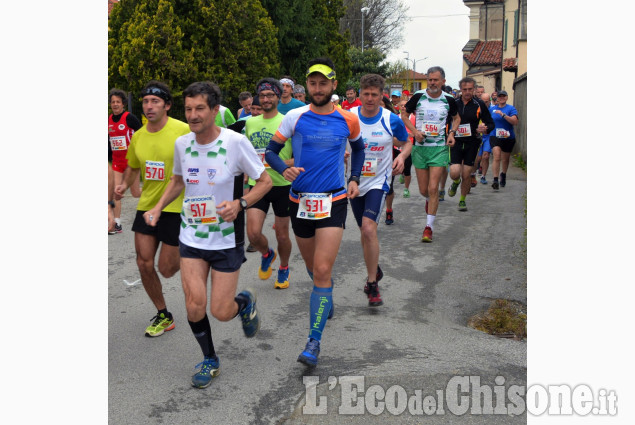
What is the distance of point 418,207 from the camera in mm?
12523

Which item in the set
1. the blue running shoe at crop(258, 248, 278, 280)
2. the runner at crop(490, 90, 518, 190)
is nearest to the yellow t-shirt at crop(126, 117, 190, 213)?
the blue running shoe at crop(258, 248, 278, 280)

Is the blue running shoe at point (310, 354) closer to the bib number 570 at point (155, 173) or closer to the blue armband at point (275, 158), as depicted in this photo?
the blue armband at point (275, 158)

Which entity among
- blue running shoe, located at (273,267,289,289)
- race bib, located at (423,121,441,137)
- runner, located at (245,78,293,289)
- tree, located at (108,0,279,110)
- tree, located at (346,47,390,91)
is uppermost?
tree, located at (346,47,390,91)

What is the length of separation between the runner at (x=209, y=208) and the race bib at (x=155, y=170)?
739 mm

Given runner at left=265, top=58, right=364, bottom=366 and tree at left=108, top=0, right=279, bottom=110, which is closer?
runner at left=265, top=58, right=364, bottom=366

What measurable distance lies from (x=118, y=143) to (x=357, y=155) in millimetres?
4910

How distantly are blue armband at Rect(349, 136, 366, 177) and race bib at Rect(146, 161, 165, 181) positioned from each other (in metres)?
1.52

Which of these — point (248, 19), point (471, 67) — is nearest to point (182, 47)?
point (248, 19)

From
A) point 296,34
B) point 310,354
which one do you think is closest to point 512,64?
point 296,34

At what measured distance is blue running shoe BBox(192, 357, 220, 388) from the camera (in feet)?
15.0

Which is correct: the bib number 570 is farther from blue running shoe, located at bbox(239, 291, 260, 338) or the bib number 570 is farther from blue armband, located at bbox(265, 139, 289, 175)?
blue running shoe, located at bbox(239, 291, 260, 338)

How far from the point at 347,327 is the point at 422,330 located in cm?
63

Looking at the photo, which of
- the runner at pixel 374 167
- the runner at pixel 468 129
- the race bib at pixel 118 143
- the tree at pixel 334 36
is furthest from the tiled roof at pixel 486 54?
the runner at pixel 374 167

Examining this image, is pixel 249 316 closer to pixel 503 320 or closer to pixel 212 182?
pixel 212 182
